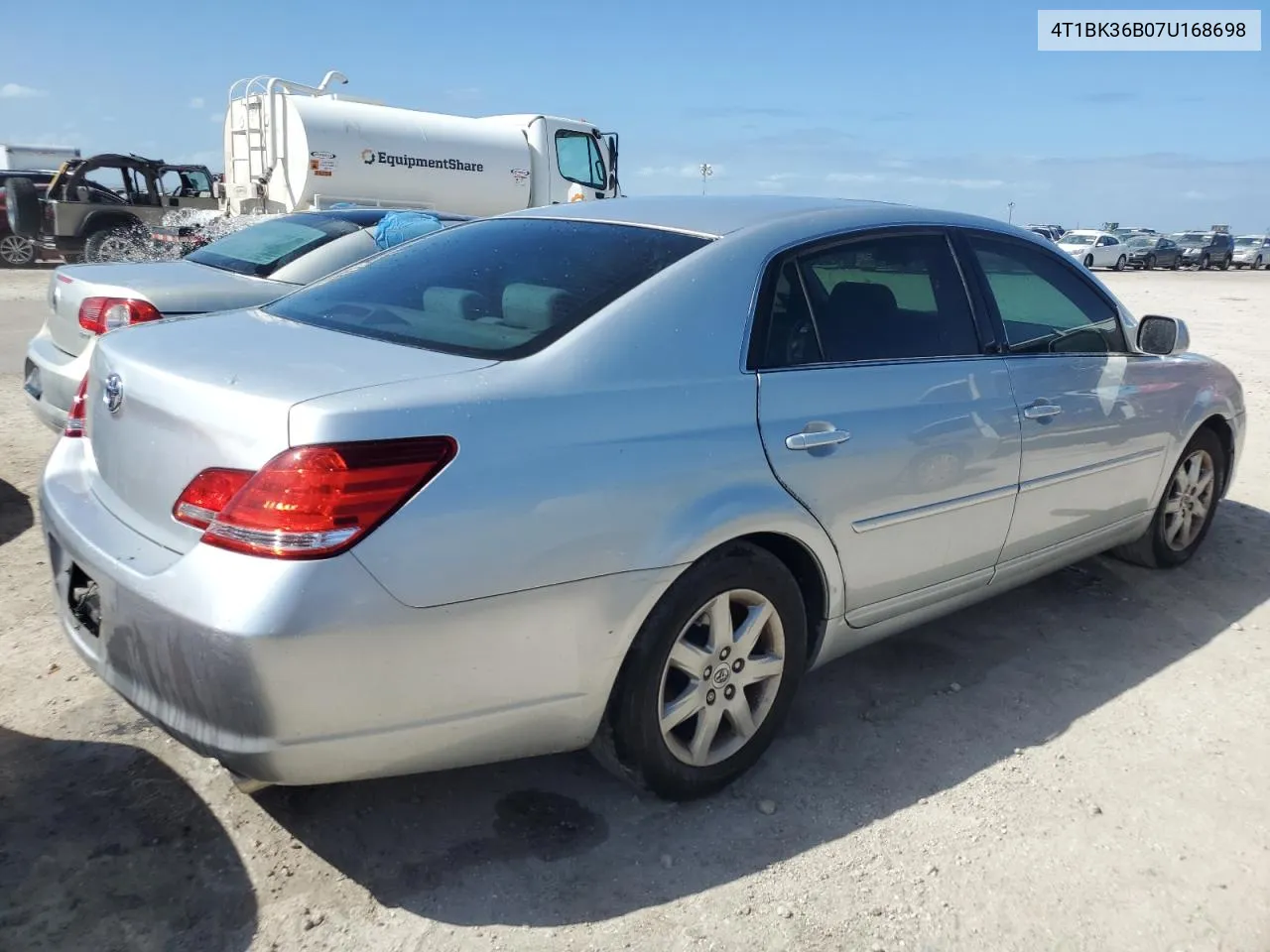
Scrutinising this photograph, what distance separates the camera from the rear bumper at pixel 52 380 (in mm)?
5035

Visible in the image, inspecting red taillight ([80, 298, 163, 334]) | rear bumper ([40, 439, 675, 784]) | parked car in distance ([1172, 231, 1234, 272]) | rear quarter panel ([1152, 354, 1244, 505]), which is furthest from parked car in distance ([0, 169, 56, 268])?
parked car in distance ([1172, 231, 1234, 272])

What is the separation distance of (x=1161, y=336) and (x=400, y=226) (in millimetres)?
4975

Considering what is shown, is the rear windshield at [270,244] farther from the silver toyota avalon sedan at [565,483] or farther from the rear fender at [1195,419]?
the rear fender at [1195,419]

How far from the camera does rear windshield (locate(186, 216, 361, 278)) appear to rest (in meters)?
6.55

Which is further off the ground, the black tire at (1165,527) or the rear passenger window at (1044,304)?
the rear passenger window at (1044,304)

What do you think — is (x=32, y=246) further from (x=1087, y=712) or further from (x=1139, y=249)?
(x=1139, y=249)

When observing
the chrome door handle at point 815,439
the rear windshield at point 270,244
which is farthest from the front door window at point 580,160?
the chrome door handle at point 815,439

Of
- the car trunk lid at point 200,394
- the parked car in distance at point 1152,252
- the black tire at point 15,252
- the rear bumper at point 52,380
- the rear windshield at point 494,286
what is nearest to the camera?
the car trunk lid at point 200,394

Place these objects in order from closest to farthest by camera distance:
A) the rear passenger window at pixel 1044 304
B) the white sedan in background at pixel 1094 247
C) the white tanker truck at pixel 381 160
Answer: the rear passenger window at pixel 1044 304 → the white tanker truck at pixel 381 160 → the white sedan in background at pixel 1094 247

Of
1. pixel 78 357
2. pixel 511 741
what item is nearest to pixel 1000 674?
pixel 511 741

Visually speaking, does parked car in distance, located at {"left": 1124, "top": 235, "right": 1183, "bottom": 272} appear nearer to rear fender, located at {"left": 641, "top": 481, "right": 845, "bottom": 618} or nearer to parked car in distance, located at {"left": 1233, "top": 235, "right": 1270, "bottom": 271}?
parked car in distance, located at {"left": 1233, "top": 235, "right": 1270, "bottom": 271}

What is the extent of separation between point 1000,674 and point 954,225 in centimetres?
161

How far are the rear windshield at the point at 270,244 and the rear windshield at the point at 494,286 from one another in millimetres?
3624

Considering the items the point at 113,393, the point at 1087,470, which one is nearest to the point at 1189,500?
the point at 1087,470
